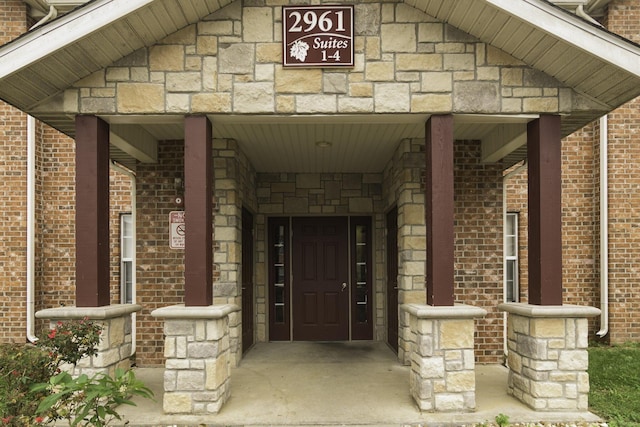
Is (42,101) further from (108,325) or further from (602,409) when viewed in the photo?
(602,409)

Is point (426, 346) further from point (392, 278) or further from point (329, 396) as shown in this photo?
point (392, 278)

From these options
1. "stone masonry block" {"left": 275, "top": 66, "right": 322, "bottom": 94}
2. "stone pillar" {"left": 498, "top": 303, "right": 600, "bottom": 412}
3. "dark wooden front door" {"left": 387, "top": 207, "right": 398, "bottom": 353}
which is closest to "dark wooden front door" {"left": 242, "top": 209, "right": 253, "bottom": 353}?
"dark wooden front door" {"left": 387, "top": 207, "right": 398, "bottom": 353}

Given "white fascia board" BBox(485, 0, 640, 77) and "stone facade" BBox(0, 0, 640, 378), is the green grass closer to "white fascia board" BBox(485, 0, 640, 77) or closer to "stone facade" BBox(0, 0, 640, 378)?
"stone facade" BBox(0, 0, 640, 378)

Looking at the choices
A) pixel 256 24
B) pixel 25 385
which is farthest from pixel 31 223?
pixel 256 24

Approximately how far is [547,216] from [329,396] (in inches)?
114

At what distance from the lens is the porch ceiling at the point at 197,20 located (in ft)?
13.4

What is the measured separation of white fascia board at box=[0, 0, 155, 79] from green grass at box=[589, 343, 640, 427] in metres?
5.64

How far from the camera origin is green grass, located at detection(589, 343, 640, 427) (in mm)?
4422

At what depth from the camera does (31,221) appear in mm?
7359

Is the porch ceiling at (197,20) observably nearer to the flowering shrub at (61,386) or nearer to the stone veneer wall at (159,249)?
the stone veneer wall at (159,249)

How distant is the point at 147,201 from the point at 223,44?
9.35ft

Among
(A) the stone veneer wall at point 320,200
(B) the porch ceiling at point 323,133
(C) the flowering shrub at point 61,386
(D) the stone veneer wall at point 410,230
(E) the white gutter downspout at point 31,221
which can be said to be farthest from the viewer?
(A) the stone veneer wall at point 320,200

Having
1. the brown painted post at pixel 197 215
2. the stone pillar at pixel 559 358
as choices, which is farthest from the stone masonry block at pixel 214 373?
the stone pillar at pixel 559 358

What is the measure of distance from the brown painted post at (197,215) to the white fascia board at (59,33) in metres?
1.11
